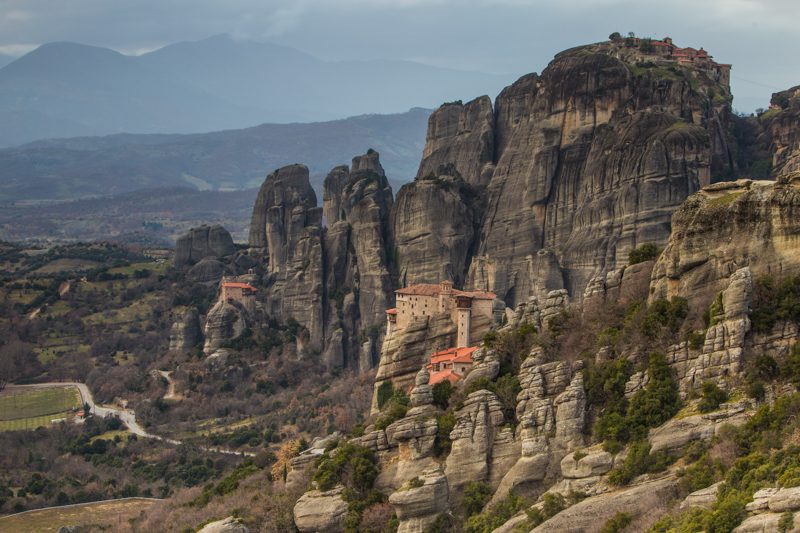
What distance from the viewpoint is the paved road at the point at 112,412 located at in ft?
299

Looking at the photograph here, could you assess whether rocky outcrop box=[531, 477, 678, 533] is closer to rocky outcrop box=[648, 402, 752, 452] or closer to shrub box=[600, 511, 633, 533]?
shrub box=[600, 511, 633, 533]

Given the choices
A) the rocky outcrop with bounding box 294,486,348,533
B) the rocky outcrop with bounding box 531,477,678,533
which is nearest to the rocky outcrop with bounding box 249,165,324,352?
the rocky outcrop with bounding box 294,486,348,533

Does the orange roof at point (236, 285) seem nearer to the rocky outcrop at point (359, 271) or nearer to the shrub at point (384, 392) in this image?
the rocky outcrop at point (359, 271)

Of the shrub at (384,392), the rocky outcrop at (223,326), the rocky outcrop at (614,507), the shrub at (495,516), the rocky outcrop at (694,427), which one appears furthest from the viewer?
the rocky outcrop at (223,326)

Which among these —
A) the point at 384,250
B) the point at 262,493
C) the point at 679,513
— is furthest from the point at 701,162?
the point at 679,513

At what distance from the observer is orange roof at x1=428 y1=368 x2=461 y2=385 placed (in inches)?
2299

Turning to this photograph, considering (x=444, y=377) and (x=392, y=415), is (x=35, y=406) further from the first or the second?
(x=392, y=415)

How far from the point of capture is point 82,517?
74625 mm

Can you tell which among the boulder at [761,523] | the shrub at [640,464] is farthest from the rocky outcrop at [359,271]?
the boulder at [761,523]

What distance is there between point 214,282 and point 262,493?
68.6 m

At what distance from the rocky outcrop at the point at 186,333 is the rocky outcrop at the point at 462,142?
23.2 m

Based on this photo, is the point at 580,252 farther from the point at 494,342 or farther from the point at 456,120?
the point at 494,342

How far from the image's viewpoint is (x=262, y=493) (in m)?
60.2

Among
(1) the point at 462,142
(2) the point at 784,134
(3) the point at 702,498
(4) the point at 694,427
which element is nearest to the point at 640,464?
(4) the point at 694,427
